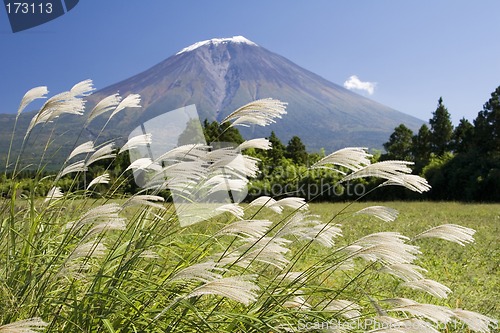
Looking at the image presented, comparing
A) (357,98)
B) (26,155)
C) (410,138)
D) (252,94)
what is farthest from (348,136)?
(26,155)

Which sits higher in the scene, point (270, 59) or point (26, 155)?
point (270, 59)

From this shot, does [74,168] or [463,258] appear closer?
[74,168]

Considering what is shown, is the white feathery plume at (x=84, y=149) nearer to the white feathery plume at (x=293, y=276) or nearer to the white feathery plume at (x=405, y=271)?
the white feathery plume at (x=293, y=276)

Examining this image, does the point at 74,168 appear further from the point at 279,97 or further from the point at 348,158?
the point at 279,97

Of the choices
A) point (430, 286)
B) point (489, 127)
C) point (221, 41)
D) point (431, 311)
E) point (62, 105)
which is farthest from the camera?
point (221, 41)

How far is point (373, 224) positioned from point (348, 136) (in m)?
89.3

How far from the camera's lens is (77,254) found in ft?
5.35

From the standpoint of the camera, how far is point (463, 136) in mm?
27344

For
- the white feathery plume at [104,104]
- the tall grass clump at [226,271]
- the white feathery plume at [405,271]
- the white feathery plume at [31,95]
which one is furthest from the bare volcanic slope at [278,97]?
the white feathery plume at [405,271]

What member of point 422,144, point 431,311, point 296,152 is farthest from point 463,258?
point 422,144

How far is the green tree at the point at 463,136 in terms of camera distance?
26219mm

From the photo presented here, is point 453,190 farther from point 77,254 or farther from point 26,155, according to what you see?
point 77,254

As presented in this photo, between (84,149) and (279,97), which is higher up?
(84,149)

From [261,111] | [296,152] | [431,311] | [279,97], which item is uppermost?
[261,111]
